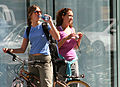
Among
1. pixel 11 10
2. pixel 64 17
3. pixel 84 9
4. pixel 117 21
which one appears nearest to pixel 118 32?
pixel 117 21

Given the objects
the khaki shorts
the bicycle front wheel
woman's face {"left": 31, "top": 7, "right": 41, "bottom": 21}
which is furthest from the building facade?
the khaki shorts

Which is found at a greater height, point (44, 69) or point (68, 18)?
point (68, 18)

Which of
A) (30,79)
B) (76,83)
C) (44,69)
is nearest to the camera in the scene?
(44,69)

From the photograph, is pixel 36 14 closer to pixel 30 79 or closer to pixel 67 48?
pixel 67 48

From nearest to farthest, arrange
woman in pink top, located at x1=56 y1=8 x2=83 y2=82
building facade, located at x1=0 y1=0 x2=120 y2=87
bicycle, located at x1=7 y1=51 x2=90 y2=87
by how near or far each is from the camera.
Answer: bicycle, located at x1=7 y1=51 x2=90 y2=87
woman in pink top, located at x1=56 y1=8 x2=83 y2=82
building facade, located at x1=0 y1=0 x2=120 y2=87

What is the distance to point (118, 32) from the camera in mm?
6188

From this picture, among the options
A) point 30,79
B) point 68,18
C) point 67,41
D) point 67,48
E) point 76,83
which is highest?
point 68,18

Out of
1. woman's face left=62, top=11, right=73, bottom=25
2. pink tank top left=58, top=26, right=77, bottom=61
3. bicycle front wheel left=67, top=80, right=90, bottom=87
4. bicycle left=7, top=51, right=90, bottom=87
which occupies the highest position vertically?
woman's face left=62, top=11, right=73, bottom=25

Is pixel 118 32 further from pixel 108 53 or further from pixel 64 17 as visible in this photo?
pixel 64 17

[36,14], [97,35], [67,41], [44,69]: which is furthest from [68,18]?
[97,35]

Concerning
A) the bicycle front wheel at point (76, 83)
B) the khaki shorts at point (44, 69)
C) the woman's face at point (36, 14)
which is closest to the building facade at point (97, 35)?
the bicycle front wheel at point (76, 83)

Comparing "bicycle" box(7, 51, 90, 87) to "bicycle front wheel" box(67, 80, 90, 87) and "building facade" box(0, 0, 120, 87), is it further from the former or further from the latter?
"building facade" box(0, 0, 120, 87)

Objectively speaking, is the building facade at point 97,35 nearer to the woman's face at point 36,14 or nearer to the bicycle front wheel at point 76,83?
the bicycle front wheel at point 76,83

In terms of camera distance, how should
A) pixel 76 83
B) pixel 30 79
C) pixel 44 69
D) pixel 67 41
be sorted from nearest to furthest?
1. pixel 44 69
2. pixel 30 79
3. pixel 67 41
4. pixel 76 83
